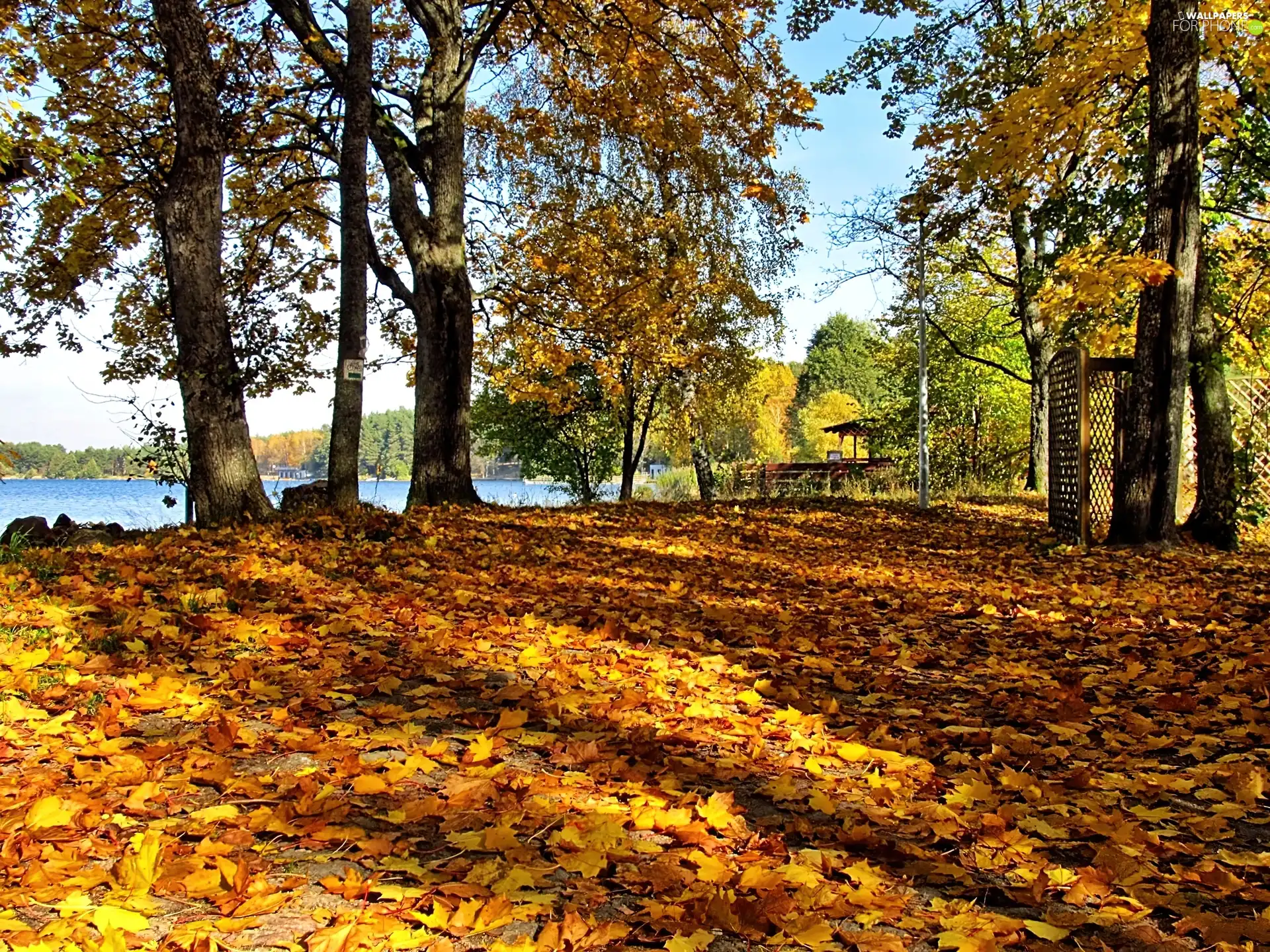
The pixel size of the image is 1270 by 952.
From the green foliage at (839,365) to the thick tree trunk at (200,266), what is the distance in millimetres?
65438

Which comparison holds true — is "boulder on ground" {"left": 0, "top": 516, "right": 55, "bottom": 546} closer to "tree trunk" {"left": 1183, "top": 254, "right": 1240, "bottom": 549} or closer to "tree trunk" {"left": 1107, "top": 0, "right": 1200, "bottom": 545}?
"tree trunk" {"left": 1107, "top": 0, "right": 1200, "bottom": 545}

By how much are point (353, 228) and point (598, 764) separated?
6.65 meters

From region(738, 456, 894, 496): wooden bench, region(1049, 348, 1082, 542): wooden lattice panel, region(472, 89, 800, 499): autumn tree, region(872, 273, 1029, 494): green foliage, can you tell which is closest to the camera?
region(1049, 348, 1082, 542): wooden lattice panel

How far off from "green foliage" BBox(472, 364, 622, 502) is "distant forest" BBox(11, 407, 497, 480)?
8.83ft

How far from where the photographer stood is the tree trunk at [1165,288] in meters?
8.05

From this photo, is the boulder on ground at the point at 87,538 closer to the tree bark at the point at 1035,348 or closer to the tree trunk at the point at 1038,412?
the tree bark at the point at 1035,348

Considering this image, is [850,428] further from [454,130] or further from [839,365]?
[839,365]

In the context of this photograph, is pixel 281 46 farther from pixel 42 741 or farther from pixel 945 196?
pixel 42 741

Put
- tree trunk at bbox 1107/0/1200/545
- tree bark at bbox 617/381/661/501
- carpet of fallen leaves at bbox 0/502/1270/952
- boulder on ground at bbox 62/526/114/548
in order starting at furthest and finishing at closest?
tree bark at bbox 617/381/661/501, tree trunk at bbox 1107/0/1200/545, boulder on ground at bbox 62/526/114/548, carpet of fallen leaves at bbox 0/502/1270/952

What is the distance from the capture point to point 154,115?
447 inches

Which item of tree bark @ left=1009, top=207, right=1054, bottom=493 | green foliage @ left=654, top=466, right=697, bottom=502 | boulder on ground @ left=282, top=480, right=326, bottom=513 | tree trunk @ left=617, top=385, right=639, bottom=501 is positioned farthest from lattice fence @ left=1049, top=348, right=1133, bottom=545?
tree trunk @ left=617, top=385, right=639, bottom=501

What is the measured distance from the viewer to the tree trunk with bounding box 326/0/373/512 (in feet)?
25.2

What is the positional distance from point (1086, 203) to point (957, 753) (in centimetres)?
1012

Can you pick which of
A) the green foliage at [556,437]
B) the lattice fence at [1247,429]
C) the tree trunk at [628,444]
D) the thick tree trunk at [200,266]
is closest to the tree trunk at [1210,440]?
the lattice fence at [1247,429]
